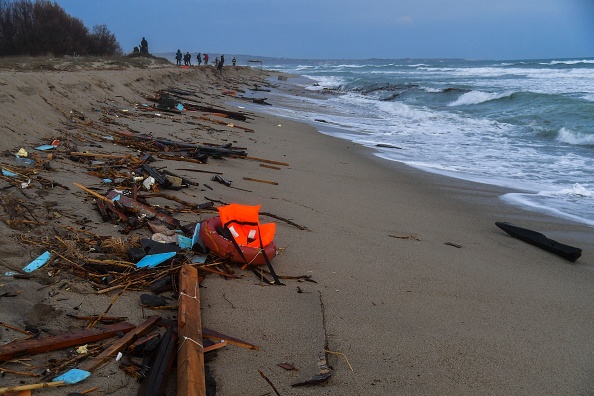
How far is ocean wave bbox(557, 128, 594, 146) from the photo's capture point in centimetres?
1162

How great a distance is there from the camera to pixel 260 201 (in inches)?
200

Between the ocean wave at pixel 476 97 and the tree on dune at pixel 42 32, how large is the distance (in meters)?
22.7

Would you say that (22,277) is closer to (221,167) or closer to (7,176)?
(7,176)

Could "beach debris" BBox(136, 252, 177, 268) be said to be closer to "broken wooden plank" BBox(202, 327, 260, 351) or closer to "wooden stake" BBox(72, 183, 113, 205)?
"broken wooden plank" BBox(202, 327, 260, 351)

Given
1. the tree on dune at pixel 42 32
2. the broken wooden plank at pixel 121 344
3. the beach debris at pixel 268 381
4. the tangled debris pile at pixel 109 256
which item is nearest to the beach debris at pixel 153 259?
the tangled debris pile at pixel 109 256

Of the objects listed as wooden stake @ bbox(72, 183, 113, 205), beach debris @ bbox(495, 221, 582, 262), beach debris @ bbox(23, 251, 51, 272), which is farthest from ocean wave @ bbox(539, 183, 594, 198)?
beach debris @ bbox(23, 251, 51, 272)

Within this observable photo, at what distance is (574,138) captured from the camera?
12.0m

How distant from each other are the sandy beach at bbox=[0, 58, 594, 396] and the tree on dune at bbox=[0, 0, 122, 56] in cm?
2038

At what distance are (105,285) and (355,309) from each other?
5.38 ft

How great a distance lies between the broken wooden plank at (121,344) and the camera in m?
2.00

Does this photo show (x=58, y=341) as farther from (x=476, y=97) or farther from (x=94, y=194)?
(x=476, y=97)

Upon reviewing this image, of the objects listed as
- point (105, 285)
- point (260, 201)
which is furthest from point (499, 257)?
point (105, 285)

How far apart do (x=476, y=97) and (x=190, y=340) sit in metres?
23.7

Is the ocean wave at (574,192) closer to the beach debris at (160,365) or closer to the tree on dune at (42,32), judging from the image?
the beach debris at (160,365)
